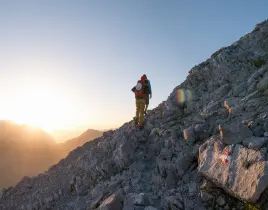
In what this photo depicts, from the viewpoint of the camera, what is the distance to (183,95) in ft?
71.7

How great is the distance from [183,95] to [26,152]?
13302cm

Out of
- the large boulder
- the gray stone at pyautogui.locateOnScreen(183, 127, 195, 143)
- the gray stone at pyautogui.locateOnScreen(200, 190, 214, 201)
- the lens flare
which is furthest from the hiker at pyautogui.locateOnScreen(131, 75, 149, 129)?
the gray stone at pyautogui.locateOnScreen(200, 190, 214, 201)

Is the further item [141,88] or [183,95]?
[183,95]

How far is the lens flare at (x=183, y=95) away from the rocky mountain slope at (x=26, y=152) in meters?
103

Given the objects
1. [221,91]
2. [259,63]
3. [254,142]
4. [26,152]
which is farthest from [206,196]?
[26,152]

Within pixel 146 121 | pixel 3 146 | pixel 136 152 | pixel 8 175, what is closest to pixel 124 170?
pixel 136 152

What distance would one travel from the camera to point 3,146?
137125mm

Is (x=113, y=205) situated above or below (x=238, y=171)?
below

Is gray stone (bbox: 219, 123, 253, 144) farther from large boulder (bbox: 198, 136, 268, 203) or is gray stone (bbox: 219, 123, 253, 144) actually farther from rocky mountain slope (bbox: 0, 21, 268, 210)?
large boulder (bbox: 198, 136, 268, 203)

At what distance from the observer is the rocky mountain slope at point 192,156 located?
1085 cm

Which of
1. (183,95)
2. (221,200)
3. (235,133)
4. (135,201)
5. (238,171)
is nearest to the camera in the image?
(238,171)

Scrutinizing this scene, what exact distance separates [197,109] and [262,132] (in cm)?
802

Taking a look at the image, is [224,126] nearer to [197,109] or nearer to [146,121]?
[197,109]

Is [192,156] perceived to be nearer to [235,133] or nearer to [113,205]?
[235,133]
